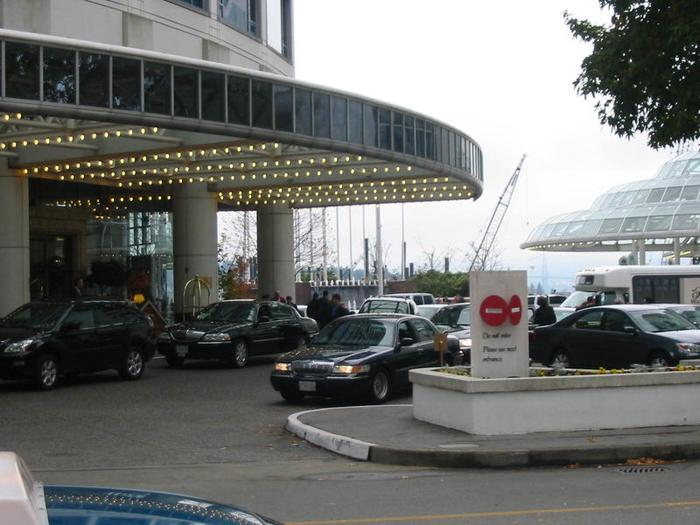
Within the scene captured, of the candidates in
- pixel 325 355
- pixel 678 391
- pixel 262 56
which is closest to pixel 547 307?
pixel 325 355

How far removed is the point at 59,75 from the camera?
21016 mm

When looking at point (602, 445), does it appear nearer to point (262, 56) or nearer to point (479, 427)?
point (479, 427)

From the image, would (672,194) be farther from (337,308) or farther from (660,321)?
(660,321)

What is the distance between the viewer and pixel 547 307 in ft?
86.3

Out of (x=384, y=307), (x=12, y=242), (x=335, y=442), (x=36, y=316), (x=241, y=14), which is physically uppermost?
(x=241, y=14)

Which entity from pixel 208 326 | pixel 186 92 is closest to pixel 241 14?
pixel 186 92

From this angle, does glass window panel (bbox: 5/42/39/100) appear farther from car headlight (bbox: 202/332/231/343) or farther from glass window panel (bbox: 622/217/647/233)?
glass window panel (bbox: 622/217/647/233)

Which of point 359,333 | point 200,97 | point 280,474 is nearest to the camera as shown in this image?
point 280,474

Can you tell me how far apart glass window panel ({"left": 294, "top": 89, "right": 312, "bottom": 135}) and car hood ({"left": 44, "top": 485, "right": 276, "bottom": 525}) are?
22.3 metres

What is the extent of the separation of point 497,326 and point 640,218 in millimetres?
49505

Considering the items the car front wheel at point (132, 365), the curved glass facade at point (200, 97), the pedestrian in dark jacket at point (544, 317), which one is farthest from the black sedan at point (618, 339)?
the car front wheel at point (132, 365)

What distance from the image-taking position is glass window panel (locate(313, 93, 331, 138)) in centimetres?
2620

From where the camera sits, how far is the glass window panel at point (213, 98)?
2366 centimetres

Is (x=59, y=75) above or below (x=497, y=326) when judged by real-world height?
above
